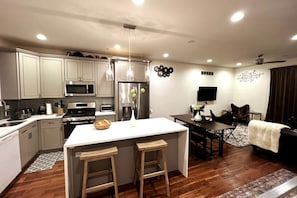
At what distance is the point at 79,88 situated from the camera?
13.2ft

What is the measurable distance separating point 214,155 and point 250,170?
77 centimetres

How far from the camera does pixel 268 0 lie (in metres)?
1.76

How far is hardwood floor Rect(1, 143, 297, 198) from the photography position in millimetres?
2213

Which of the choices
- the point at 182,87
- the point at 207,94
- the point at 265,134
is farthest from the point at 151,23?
the point at 207,94

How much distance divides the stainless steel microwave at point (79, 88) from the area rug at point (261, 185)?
12.3 ft

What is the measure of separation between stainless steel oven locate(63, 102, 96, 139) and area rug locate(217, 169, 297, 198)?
325 centimetres

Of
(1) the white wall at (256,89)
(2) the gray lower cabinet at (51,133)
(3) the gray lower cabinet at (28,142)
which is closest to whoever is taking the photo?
(3) the gray lower cabinet at (28,142)

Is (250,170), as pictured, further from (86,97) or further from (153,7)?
(86,97)

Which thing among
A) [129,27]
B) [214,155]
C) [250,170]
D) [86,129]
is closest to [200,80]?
[214,155]

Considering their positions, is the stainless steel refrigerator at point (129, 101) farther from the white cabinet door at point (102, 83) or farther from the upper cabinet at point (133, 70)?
the white cabinet door at point (102, 83)

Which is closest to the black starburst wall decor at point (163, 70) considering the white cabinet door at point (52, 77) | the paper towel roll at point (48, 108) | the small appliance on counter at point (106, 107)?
the small appliance on counter at point (106, 107)

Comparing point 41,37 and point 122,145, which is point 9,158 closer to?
point 122,145

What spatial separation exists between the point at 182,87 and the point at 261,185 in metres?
4.23

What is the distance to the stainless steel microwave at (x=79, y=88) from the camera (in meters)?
3.89
